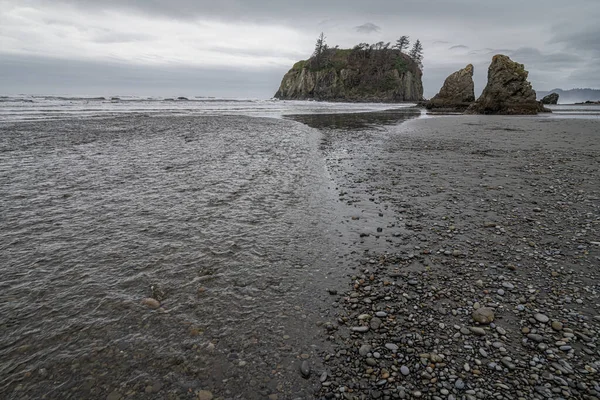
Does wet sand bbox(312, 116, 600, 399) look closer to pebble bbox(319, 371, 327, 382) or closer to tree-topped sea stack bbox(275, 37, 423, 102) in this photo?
pebble bbox(319, 371, 327, 382)

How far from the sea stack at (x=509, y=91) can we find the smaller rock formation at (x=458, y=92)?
16.6 metres

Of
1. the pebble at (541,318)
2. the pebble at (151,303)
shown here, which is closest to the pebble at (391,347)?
the pebble at (541,318)

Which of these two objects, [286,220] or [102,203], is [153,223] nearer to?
[102,203]

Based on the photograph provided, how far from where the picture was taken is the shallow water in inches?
156

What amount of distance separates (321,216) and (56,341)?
687 cm

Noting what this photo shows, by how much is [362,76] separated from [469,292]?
518ft

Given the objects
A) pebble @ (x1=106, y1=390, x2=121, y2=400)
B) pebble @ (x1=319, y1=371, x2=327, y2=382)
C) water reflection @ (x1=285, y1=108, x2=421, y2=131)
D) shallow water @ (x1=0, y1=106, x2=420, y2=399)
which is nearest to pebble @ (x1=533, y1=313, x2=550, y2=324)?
shallow water @ (x1=0, y1=106, x2=420, y2=399)

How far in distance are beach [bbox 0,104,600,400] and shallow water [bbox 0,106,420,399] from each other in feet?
0.10

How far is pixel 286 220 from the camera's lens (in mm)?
8992

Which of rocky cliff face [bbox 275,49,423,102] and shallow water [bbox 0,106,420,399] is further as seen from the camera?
rocky cliff face [bbox 275,49,423,102]

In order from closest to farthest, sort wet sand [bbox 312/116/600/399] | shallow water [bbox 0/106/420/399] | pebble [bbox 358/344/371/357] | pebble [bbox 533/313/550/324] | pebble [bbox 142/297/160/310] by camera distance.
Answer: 1. wet sand [bbox 312/116/600/399]
2. shallow water [bbox 0/106/420/399]
3. pebble [bbox 358/344/371/357]
4. pebble [bbox 533/313/550/324]
5. pebble [bbox 142/297/160/310]

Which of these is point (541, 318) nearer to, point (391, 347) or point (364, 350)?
point (391, 347)

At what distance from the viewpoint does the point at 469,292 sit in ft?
18.2

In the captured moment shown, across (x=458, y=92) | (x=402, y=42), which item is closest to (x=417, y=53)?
(x=402, y=42)
